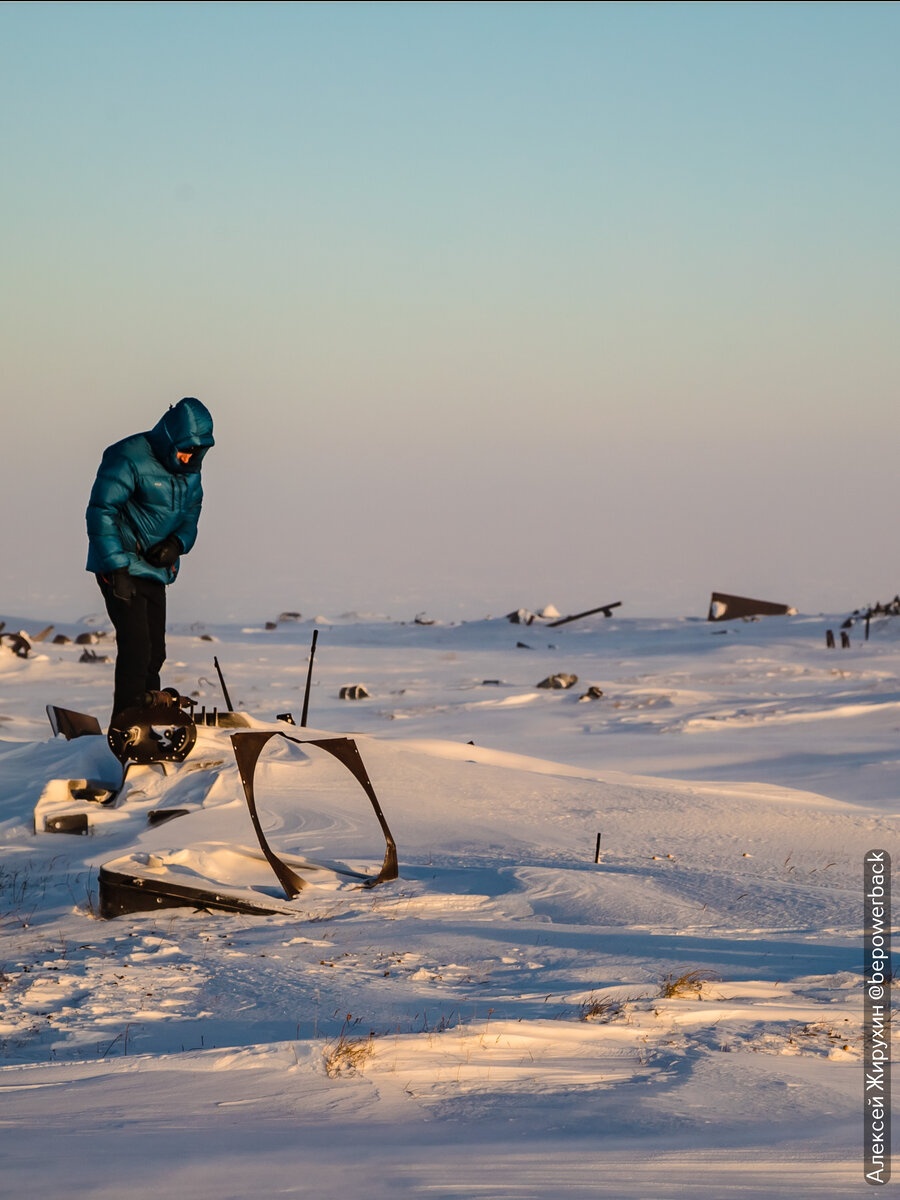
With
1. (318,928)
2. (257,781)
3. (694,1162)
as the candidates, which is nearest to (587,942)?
(318,928)

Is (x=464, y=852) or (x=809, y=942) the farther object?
(x=464, y=852)

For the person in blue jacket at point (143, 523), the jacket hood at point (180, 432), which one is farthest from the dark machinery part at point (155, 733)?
the jacket hood at point (180, 432)

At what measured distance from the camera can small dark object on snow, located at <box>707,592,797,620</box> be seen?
80.0 ft

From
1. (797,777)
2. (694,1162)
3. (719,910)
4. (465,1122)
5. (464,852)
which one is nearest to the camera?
(694,1162)

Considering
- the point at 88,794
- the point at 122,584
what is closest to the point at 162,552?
the point at 122,584

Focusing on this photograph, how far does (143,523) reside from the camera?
7500mm

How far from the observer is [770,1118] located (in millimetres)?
2809

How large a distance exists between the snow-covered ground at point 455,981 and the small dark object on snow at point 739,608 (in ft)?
45.0

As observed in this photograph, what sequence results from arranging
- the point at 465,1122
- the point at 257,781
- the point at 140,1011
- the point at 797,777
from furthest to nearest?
the point at 797,777, the point at 257,781, the point at 140,1011, the point at 465,1122

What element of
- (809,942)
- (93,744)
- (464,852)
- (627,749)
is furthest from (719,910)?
(627,749)

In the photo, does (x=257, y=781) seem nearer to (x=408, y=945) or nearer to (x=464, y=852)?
(x=464, y=852)

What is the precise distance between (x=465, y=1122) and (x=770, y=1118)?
696 millimetres

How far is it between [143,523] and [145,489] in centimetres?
22

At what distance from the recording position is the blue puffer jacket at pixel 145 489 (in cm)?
731
